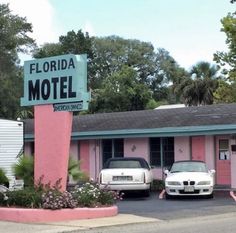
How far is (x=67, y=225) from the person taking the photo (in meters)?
13.9

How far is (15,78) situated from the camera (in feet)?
151

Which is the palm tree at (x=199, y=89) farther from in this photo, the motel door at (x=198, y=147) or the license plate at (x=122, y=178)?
the license plate at (x=122, y=178)

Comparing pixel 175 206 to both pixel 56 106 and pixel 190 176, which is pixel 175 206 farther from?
pixel 56 106

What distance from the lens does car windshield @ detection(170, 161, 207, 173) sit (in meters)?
21.4

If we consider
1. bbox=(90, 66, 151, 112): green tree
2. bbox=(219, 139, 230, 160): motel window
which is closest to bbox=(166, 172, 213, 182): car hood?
bbox=(219, 139, 230, 160): motel window

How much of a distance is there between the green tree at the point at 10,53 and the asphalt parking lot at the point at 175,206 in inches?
980

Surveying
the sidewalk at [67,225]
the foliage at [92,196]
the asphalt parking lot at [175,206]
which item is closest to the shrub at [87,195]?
A: the foliage at [92,196]

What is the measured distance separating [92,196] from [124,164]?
20.8 ft

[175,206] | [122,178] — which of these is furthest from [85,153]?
[175,206]

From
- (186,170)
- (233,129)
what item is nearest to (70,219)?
(186,170)

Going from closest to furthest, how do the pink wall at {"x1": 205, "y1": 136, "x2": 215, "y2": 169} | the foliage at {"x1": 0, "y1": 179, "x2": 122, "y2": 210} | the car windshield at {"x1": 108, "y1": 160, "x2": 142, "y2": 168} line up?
the foliage at {"x1": 0, "y1": 179, "x2": 122, "y2": 210} < the car windshield at {"x1": 108, "y1": 160, "x2": 142, "y2": 168} < the pink wall at {"x1": 205, "y1": 136, "x2": 215, "y2": 169}

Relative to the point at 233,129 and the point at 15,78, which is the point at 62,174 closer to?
the point at 233,129

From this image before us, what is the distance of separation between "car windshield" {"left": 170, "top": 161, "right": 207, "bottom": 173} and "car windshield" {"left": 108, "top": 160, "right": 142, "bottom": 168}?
4.44ft

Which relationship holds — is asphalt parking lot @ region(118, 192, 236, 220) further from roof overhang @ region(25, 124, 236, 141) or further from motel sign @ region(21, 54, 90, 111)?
motel sign @ region(21, 54, 90, 111)
